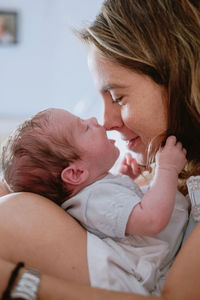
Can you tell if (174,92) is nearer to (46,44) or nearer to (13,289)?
(13,289)

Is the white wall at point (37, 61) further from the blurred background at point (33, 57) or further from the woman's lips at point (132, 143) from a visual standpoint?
the woman's lips at point (132, 143)

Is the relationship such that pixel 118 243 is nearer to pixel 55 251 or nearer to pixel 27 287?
pixel 55 251

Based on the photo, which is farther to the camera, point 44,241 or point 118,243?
point 118,243

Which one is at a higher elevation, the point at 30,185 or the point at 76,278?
the point at 30,185

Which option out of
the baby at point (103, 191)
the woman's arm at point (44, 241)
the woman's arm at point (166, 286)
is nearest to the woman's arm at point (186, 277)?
the woman's arm at point (166, 286)

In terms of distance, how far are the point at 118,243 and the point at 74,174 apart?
25cm

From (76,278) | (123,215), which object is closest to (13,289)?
(76,278)

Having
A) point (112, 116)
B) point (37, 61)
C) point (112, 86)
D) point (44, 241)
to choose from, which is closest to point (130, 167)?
point (112, 116)

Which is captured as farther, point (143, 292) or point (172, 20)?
point (172, 20)

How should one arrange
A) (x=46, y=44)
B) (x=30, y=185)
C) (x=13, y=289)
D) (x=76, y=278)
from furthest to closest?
(x=46, y=44), (x=30, y=185), (x=76, y=278), (x=13, y=289)

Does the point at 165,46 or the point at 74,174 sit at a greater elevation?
the point at 165,46

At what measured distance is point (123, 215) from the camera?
1.19 meters

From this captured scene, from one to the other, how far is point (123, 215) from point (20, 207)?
0.94 feet

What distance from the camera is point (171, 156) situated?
131cm
